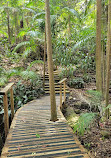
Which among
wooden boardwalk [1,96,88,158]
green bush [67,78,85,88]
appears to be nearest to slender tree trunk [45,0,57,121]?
wooden boardwalk [1,96,88,158]

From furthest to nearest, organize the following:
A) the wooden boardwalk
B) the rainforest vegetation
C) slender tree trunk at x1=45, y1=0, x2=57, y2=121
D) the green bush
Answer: the green bush → the rainforest vegetation → slender tree trunk at x1=45, y1=0, x2=57, y2=121 → the wooden boardwalk

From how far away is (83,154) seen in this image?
8.29 feet

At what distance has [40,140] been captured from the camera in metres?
3.00

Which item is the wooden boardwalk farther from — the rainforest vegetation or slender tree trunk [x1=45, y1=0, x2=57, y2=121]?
the rainforest vegetation

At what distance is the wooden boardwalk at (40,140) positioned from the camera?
2.54 m

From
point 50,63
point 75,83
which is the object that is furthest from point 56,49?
point 50,63

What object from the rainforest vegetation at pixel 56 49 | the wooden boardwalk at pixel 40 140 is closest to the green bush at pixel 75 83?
the rainforest vegetation at pixel 56 49

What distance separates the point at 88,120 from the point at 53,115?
1.25 m

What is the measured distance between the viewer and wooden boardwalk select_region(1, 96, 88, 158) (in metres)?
2.54

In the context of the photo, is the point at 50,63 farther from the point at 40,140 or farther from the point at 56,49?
the point at 56,49

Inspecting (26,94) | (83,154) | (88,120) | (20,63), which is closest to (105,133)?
(88,120)

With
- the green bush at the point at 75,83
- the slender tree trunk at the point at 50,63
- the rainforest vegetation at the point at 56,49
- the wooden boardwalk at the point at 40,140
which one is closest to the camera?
the wooden boardwalk at the point at 40,140

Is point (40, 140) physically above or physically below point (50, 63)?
below

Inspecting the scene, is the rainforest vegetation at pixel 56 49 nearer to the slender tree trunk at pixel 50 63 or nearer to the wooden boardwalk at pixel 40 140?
the wooden boardwalk at pixel 40 140
